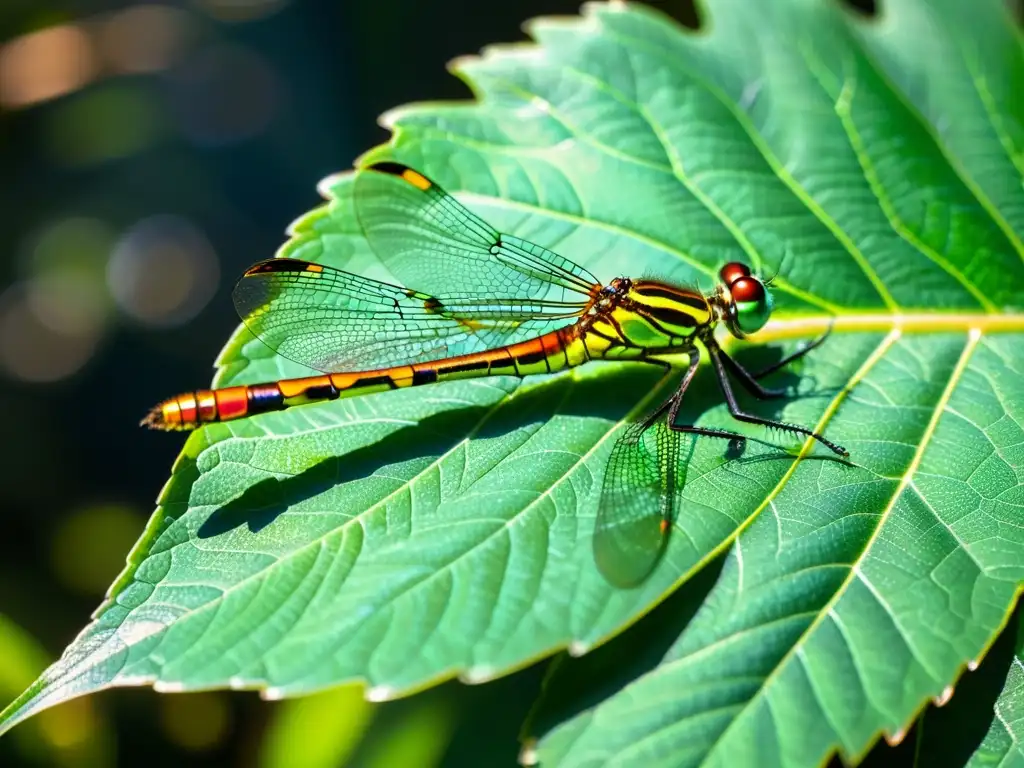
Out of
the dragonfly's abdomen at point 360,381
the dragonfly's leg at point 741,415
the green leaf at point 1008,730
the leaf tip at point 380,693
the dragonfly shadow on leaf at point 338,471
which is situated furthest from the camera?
the dragonfly's leg at point 741,415

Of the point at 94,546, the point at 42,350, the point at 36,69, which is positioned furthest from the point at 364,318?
the point at 36,69

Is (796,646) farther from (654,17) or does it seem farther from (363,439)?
(654,17)

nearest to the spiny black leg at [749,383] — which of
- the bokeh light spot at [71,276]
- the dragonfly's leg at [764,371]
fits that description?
the dragonfly's leg at [764,371]

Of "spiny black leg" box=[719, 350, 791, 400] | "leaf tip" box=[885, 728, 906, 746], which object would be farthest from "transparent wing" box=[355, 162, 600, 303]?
"leaf tip" box=[885, 728, 906, 746]

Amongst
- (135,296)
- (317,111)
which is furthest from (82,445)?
(317,111)

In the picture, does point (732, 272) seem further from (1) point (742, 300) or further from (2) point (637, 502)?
(2) point (637, 502)

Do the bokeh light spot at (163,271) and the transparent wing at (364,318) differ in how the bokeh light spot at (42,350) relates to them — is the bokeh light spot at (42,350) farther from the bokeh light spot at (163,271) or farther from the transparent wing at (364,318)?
the transparent wing at (364,318)

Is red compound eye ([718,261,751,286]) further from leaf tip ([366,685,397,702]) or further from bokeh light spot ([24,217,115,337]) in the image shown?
bokeh light spot ([24,217,115,337])
